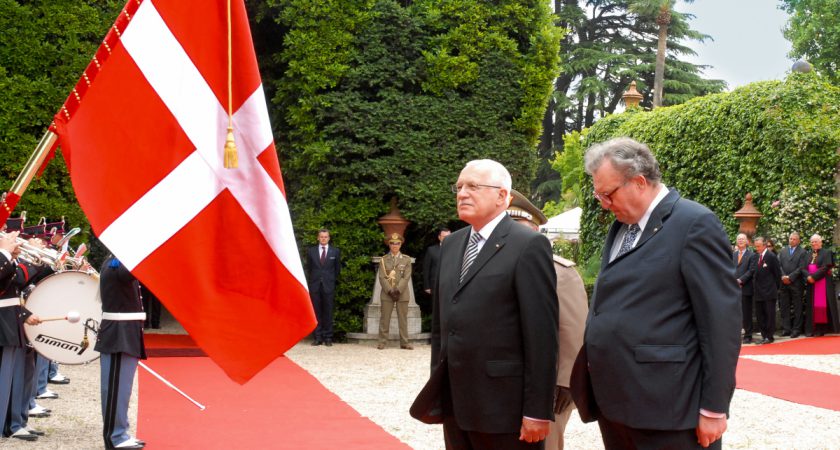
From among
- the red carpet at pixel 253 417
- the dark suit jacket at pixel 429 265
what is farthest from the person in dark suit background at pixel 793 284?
the red carpet at pixel 253 417

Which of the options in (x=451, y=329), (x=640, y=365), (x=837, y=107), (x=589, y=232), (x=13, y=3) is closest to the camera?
(x=640, y=365)

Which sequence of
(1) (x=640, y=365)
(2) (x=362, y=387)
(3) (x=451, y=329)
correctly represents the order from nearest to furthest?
1. (1) (x=640, y=365)
2. (3) (x=451, y=329)
3. (2) (x=362, y=387)

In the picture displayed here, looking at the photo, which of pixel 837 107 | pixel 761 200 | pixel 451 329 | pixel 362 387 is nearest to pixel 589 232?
pixel 761 200

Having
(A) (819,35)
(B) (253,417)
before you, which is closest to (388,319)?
(B) (253,417)

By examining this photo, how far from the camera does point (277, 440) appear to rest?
741 centimetres

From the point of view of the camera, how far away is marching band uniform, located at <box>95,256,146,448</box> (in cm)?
686

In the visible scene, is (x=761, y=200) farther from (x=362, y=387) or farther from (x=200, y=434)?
(x=200, y=434)

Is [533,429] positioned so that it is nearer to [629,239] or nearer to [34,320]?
[629,239]

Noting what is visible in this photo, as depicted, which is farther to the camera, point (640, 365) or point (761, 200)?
point (761, 200)

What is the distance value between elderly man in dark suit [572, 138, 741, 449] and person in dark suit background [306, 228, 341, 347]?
1146 centimetres

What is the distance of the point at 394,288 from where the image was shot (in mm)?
14500

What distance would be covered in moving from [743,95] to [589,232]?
5.82 m

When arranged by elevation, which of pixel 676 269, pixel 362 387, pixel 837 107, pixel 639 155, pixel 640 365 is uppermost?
pixel 837 107

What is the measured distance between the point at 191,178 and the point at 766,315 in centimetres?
1413
